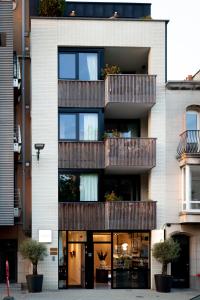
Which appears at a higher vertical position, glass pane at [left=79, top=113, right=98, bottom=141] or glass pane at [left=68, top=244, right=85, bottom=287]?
glass pane at [left=79, top=113, right=98, bottom=141]

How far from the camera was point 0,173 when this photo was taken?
30.3 meters

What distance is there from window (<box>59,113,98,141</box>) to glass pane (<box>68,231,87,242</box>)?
4356mm

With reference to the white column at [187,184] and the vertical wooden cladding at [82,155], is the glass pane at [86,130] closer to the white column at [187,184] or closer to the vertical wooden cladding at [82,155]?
the vertical wooden cladding at [82,155]

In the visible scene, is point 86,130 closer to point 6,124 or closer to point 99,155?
point 99,155

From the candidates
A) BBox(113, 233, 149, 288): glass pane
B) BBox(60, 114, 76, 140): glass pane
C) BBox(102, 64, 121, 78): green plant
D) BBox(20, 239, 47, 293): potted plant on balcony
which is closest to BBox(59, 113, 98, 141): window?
BBox(60, 114, 76, 140): glass pane

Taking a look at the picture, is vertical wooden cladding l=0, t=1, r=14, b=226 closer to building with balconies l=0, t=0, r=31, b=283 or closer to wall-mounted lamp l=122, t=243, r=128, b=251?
building with balconies l=0, t=0, r=31, b=283

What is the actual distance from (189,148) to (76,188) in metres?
5.50

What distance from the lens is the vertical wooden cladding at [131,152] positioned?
29.7 metres

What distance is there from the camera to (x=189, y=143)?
30.1 m

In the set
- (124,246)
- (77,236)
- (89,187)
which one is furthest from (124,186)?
(77,236)

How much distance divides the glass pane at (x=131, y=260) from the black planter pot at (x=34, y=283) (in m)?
3.86

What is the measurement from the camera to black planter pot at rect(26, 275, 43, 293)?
28469 millimetres

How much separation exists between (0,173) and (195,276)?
33.5ft

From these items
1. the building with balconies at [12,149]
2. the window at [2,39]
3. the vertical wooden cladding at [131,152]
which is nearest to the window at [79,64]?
the building with balconies at [12,149]
